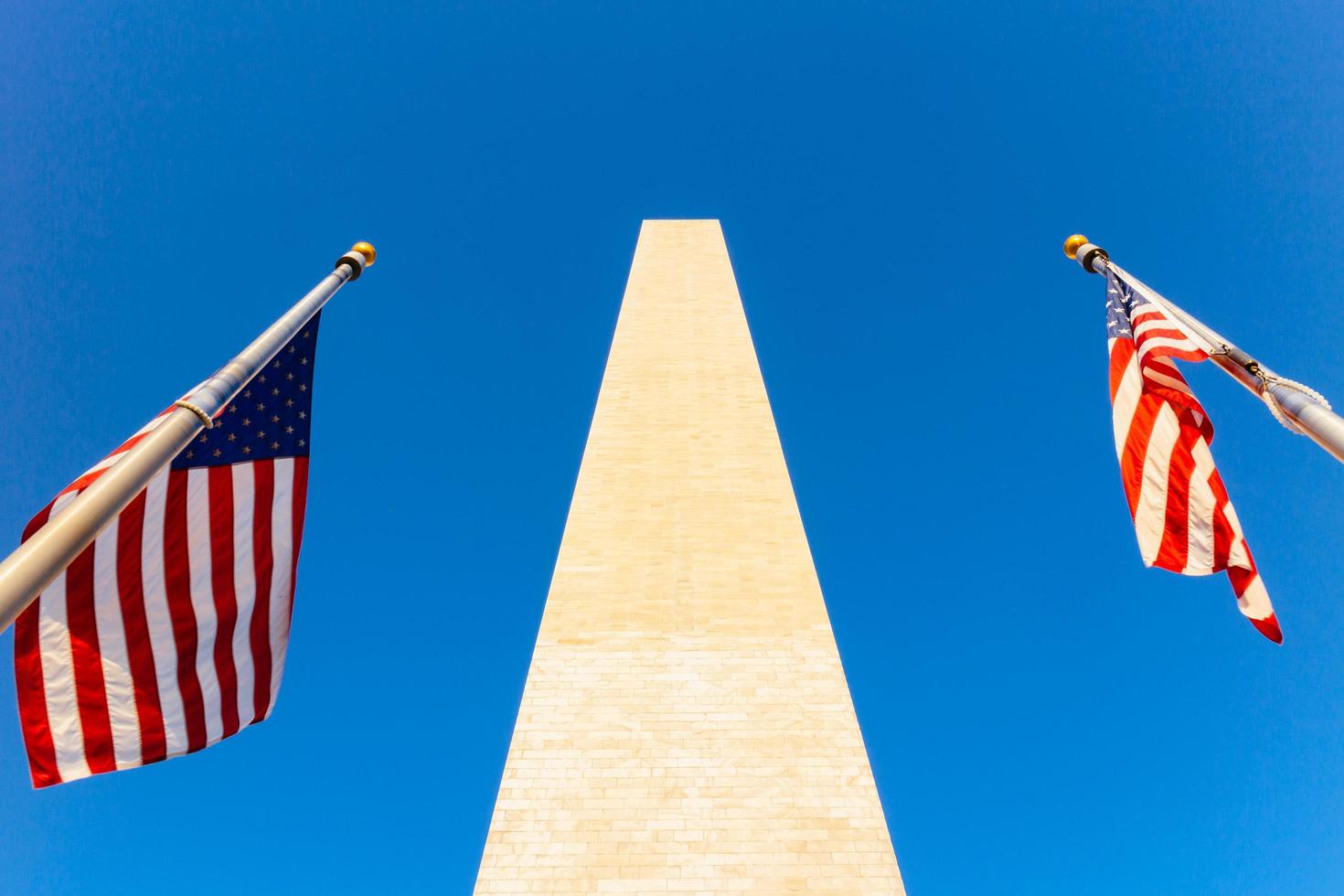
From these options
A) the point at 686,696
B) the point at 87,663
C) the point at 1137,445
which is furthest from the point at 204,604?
the point at 1137,445

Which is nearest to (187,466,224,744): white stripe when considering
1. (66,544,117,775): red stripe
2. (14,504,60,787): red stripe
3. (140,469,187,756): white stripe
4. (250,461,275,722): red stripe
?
(140,469,187,756): white stripe

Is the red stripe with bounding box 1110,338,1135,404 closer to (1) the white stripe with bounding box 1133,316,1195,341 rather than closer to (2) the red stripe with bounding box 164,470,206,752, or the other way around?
(1) the white stripe with bounding box 1133,316,1195,341

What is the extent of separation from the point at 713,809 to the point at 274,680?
4.57 m

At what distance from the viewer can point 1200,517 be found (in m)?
5.99

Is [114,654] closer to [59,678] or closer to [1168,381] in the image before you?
[59,678]

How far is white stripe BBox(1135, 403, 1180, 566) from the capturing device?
630cm

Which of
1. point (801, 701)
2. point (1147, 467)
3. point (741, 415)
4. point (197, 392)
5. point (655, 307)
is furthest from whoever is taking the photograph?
point (655, 307)

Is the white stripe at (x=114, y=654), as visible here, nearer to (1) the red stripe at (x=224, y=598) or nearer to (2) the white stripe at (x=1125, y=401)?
(1) the red stripe at (x=224, y=598)

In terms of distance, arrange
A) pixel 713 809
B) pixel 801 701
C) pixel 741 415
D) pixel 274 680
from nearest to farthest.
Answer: pixel 274 680
pixel 713 809
pixel 801 701
pixel 741 415

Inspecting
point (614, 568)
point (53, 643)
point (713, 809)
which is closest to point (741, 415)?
point (614, 568)

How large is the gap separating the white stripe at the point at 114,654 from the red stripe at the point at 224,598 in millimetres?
522

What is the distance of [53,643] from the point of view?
16.0 ft

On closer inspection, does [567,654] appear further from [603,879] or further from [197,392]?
[197,392]

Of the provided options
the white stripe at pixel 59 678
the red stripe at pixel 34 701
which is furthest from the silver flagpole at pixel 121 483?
the red stripe at pixel 34 701
